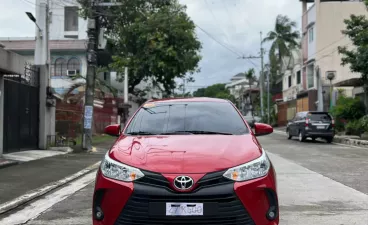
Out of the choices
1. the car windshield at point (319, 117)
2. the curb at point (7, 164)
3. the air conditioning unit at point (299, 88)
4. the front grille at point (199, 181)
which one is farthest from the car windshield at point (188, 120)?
the air conditioning unit at point (299, 88)

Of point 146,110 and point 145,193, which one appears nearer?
point 145,193

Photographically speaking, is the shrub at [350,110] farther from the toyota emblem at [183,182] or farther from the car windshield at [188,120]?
the toyota emblem at [183,182]

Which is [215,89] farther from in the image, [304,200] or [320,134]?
[304,200]

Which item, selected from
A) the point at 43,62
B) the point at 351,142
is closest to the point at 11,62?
the point at 43,62

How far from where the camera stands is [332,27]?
116ft

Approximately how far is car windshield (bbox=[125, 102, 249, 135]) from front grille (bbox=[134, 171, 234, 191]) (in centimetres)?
123

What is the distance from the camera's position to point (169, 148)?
14.8 feet

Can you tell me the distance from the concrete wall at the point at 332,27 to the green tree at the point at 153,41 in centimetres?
993

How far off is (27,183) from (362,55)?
1702 cm

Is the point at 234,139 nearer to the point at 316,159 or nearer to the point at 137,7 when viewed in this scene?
the point at 316,159

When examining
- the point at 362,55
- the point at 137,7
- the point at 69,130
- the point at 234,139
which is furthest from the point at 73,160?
the point at 137,7

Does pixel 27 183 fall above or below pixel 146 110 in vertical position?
below

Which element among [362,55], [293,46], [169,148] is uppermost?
[293,46]

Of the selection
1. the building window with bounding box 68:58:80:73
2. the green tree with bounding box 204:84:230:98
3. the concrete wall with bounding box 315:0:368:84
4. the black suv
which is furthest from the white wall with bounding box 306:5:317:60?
the green tree with bounding box 204:84:230:98
